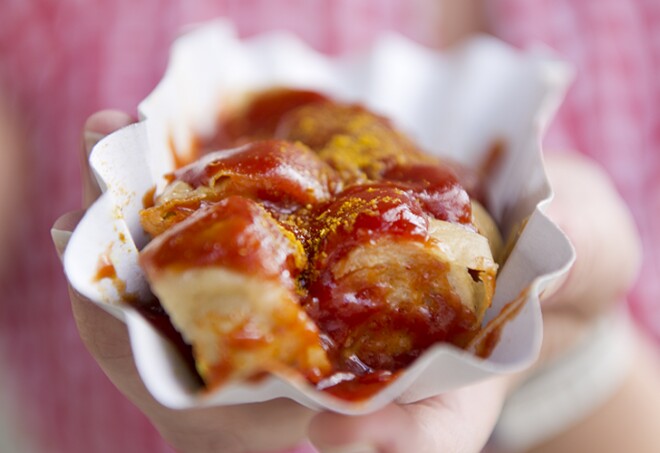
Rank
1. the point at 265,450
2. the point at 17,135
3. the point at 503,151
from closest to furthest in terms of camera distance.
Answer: the point at 265,450 < the point at 503,151 < the point at 17,135

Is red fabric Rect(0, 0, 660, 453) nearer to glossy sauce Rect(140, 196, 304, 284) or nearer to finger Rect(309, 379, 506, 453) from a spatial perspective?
finger Rect(309, 379, 506, 453)

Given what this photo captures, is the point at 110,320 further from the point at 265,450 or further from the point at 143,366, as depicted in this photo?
the point at 265,450

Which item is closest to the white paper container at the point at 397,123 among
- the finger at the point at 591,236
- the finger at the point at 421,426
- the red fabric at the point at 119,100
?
the finger at the point at 421,426

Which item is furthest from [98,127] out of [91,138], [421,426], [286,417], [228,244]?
[421,426]

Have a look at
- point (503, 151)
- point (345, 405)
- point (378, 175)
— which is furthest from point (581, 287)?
point (345, 405)

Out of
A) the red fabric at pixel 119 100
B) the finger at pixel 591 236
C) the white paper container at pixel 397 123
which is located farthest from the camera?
the red fabric at pixel 119 100

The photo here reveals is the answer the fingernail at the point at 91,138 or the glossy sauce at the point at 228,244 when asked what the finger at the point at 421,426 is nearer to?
the glossy sauce at the point at 228,244
